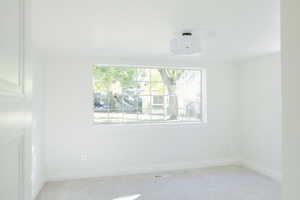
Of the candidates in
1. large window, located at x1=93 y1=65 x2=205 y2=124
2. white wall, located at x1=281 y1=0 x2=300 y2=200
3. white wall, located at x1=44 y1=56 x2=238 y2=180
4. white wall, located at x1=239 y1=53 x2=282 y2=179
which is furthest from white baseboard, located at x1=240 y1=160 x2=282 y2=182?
white wall, located at x1=281 y1=0 x2=300 y2=200

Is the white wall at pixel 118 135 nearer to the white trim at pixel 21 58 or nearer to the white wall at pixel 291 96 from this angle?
the white trim at pixel 21 58

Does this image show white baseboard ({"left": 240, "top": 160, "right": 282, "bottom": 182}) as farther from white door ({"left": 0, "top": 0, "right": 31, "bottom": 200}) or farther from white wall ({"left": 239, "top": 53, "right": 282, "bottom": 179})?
white door ({"left": 0, "top": 0, "right": 31, "bottom": 200})

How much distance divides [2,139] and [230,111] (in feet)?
14.7

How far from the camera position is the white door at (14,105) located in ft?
1.96

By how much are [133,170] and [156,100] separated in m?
1.37

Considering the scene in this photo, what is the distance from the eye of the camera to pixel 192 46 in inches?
92.8

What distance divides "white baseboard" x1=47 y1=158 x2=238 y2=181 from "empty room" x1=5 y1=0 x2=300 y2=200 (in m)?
0.02

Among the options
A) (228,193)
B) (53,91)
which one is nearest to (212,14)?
(228,193)

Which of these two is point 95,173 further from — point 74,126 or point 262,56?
point 262,56

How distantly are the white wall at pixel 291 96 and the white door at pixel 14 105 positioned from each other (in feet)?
2.78

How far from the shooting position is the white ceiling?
69.7 inches

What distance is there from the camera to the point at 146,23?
2184mm

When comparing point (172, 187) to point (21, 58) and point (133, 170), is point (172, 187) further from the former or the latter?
point (21, 58)

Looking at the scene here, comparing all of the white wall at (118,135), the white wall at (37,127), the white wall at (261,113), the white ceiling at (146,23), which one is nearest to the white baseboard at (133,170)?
the white wall at (118,135)
